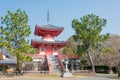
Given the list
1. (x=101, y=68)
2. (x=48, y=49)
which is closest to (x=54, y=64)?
(x=48, y=49)

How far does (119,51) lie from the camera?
46438mm

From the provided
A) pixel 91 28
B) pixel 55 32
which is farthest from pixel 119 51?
pixel 55 32

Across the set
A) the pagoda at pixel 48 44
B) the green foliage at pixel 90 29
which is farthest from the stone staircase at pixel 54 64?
the green foliage at pixel 90 29

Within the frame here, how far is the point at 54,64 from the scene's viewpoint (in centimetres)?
4059

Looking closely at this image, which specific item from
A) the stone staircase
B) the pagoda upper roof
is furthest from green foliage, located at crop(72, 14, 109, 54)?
the pagoda upper roof

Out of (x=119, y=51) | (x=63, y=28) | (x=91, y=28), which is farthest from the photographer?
(x=63, y=28)

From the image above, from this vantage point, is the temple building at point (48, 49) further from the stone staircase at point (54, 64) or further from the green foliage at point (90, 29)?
the green foliage at point (90, 29)

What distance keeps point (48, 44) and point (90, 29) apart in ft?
31.8

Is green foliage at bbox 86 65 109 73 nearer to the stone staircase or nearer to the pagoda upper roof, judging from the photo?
the stone staircase

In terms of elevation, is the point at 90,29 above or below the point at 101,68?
above

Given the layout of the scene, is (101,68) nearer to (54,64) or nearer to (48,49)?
(48,49)

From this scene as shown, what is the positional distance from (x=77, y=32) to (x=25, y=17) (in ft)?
31.9

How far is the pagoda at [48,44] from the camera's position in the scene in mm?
43453

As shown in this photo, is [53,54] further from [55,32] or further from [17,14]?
[17,14]
